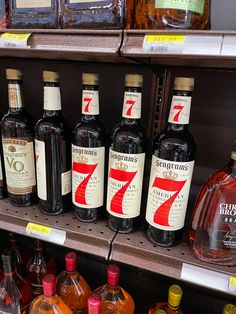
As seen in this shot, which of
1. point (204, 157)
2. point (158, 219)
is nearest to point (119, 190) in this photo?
point (158, 219)

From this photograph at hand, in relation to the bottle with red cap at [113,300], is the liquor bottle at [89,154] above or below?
above

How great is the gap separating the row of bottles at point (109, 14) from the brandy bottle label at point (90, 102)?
157 millimetres

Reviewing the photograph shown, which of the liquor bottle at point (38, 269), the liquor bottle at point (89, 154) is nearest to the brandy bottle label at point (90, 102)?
the liquor bottle at point (89, 154)

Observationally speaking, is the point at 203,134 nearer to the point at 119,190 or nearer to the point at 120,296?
the point at 119,190

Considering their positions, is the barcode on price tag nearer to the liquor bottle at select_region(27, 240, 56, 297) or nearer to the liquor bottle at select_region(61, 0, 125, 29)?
the liquor bottle at select_region(27, 240, 56, 297)

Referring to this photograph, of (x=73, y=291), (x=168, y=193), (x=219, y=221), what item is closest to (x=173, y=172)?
(x=168, y=193)

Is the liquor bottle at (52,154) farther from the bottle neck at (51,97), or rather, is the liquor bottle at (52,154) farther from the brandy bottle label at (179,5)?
the brandy bottle label at (179,5)

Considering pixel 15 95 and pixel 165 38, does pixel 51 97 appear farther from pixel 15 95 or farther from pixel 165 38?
pixel 165 38

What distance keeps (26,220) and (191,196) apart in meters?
0.54

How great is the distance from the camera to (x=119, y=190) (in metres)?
0.68

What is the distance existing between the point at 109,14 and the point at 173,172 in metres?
0.39

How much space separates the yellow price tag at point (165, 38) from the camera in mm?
487

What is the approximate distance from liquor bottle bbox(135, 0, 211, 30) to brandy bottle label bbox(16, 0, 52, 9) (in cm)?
23

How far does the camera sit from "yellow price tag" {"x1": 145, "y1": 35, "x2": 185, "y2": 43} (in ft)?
1.60
